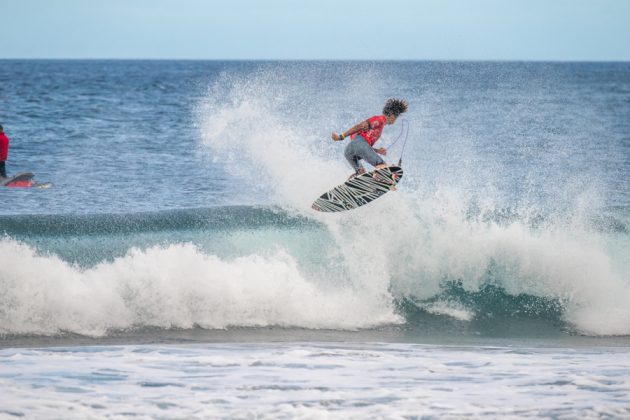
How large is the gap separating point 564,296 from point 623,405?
480 centimetres

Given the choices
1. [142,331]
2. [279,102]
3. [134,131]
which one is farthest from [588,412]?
[279,102]

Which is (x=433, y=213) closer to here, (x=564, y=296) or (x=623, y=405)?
(x=564, y=296)

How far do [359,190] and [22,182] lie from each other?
9.69m

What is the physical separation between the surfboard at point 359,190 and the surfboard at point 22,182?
8.86m

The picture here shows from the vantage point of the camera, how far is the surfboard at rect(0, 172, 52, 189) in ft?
60.5

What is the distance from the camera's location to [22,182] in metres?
18.7

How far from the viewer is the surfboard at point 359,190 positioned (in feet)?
38.4

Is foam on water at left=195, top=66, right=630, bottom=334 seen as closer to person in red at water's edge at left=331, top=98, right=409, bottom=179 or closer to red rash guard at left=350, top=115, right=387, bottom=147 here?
person in red at water's edge at left=331, top=98, right=409, bottom=179

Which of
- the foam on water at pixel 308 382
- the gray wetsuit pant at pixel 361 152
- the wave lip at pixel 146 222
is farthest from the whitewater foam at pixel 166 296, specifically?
the gray wetsuit pant at pixel 361 152

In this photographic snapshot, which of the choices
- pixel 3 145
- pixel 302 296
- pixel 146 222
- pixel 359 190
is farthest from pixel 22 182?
pixel 359 190

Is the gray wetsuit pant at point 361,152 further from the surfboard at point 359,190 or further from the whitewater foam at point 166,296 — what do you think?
the whitewater foam at point 166,296

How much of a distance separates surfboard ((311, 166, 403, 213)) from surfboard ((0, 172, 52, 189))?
8857mm

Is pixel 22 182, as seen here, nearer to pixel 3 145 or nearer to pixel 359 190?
pixel 3 145

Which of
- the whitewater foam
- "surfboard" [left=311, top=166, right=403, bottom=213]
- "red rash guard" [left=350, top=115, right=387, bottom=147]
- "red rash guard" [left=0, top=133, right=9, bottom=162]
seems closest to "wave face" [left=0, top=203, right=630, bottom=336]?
the whitewater foam
